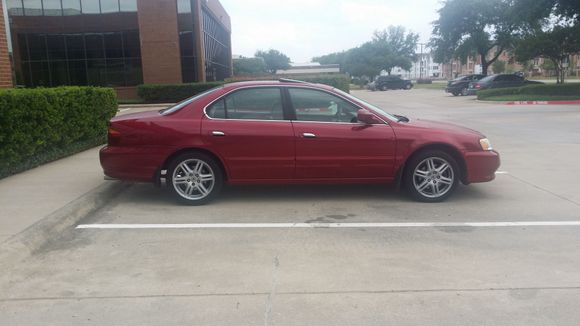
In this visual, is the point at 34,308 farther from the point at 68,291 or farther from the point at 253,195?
the point at 253,195

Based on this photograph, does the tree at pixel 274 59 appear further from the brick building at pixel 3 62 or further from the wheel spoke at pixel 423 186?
the wheel spoke at pixel 423 186

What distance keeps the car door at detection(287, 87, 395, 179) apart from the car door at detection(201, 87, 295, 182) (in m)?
0.15

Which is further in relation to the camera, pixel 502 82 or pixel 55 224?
pixel 502 82

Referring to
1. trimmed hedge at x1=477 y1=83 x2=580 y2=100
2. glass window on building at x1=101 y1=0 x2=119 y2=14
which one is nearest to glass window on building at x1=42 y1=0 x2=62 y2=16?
glass window on building at x1=101 y1=0 x2=119 y2=14

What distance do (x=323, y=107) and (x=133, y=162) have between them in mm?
2548

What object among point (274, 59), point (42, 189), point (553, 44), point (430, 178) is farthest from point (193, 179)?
point (274, 59)

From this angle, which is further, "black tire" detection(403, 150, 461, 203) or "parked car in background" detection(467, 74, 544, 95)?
Result: "parked car in background" detection(467, 74, 544, 95)

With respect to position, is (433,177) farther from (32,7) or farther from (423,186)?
(32,7)

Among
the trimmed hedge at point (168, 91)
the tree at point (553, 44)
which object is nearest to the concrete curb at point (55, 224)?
the trimmed hedge at point (168, 91)

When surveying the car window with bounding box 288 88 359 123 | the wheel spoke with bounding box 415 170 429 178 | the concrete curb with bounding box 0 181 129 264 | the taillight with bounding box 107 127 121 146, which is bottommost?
the concrete curb with bounding box 0 181 129 264

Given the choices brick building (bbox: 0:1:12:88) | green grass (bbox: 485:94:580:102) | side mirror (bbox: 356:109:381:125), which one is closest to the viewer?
side mirror (bbox: 356:109:381:125)

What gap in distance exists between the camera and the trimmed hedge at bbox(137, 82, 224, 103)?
30.0 metres

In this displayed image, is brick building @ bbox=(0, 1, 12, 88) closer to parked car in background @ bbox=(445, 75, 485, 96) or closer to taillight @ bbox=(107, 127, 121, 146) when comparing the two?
taillight @ bbox=(107, 127, 121, 146)

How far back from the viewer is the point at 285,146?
21.7 ft
